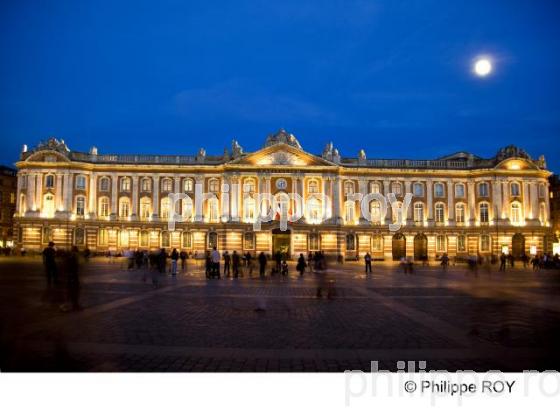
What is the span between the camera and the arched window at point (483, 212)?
62.6 m

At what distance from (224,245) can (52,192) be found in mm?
22926

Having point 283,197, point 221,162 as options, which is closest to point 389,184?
point 283,197

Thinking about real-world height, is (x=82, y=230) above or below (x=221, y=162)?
below

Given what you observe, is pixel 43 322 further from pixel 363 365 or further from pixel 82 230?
pixel 82 230

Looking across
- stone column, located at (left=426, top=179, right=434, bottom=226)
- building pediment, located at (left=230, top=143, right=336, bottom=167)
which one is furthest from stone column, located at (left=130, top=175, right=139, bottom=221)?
stone column, located at (left=426, top=179, right=434, bottom=226)

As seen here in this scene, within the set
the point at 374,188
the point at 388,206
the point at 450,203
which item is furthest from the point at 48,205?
the point at 450,203

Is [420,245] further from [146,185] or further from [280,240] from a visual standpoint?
[146,185]

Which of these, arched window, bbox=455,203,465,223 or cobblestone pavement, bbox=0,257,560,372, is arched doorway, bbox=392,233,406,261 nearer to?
arched window, bbox=455,203,465,223

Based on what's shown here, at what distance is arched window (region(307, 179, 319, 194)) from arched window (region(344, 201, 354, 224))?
4.71 m

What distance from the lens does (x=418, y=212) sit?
63.0 metres

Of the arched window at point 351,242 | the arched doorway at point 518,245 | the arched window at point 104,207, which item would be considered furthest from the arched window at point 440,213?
the arched window at point 104,207

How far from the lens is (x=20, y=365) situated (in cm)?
700

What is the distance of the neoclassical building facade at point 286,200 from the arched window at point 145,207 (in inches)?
5.2

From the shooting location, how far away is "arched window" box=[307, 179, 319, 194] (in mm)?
59781
